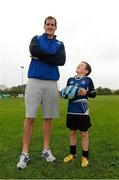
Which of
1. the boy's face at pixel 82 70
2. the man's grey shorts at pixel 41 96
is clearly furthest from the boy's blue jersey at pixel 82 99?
the man's grey shorts at pixel 41 96

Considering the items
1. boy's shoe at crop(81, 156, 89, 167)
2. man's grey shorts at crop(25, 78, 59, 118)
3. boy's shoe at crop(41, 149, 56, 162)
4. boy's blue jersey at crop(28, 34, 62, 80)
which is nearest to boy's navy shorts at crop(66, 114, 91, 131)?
man's grey shorts at crop(25, 78, 59, 118)

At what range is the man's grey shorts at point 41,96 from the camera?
24.5 feet

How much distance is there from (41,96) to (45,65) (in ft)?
1.71

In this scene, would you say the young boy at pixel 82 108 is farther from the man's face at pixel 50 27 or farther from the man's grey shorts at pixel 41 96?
the man's face at pixel 50 27

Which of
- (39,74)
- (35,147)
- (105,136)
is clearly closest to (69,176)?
(39,74)

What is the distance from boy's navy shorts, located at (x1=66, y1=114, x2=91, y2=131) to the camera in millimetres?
7543

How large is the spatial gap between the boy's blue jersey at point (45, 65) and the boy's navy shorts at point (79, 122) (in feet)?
2.38

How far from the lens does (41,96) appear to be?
7.57 meters

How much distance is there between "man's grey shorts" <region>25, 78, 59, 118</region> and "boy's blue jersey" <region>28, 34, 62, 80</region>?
10cm

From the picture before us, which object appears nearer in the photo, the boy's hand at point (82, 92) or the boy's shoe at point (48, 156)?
the boy's hand at point (82, 92)

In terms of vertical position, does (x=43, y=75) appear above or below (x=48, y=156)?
above

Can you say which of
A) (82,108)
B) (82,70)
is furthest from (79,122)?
(82,70)

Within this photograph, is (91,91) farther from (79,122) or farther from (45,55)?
(45,55)

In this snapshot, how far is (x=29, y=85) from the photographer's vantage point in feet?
24.6
